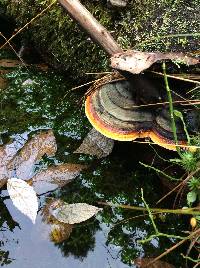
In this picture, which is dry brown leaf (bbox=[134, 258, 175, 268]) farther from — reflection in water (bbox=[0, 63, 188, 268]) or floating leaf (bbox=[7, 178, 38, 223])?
floating leaf (bbox=[7, 178, 38, 223])

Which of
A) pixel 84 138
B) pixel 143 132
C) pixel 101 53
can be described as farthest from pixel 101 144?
pixel 101 53

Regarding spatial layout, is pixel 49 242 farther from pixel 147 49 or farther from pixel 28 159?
pixel 147 49

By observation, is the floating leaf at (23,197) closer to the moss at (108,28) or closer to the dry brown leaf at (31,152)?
the dry brown leaf at (31,152)

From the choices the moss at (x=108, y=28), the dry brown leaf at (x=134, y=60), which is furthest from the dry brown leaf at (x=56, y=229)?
the moss at (x=108, y=28)

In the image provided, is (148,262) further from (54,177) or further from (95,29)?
(95,29)

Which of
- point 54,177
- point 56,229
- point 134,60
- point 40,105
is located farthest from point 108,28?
point 56,229
